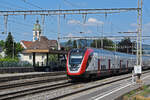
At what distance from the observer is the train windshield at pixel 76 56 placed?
77.3 ft

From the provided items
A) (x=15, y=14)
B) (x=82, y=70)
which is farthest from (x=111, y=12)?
(x=15, y=14)

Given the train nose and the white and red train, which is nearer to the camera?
the train nose

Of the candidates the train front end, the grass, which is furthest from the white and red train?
the grass

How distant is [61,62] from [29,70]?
8.72 metres

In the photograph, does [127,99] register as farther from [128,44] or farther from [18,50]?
[18,50]

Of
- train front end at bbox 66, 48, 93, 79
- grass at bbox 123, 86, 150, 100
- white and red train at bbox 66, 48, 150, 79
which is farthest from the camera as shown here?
white and red train at bbox 66, 48, 150, 79

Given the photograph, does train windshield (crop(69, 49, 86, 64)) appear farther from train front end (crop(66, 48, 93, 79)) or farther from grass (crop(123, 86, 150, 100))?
grass (crop(123, 86, 150, 100))

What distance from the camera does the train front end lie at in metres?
23.1

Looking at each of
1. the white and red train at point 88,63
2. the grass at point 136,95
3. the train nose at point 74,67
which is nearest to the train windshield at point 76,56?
the white and red train at point 88,63

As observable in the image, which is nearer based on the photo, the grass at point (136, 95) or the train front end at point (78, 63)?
the grass at point (136, 95)

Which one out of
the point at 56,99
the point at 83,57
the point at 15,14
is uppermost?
the point at 15,14

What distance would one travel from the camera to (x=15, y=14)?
2945 cm

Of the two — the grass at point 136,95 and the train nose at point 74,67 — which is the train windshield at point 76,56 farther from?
the grass at point 136,95

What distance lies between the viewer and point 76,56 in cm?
2389
